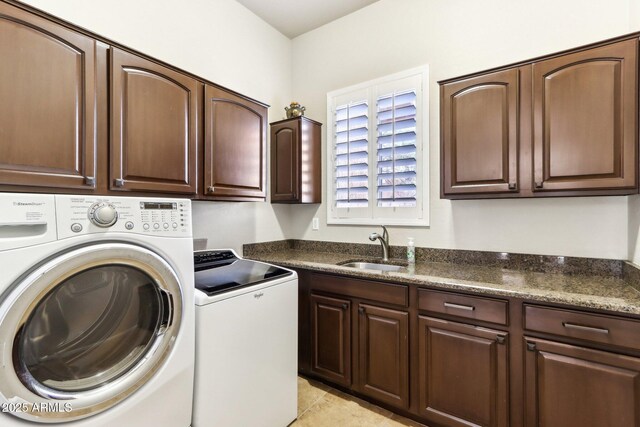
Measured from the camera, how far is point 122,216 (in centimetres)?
118

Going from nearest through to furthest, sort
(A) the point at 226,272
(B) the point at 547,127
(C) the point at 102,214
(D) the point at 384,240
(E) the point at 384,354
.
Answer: (C) the point at 102,214 < (B) the point at 547,127 < (A) the point at 226,272 < (E) the point at 384,354 < (D) the point at 384,240

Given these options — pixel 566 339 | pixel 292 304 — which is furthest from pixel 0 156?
pixel 566 339

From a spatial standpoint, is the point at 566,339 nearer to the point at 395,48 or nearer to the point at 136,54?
the point at 395,48

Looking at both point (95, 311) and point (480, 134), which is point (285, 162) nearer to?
point (480, 134)

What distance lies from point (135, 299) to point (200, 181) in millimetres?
849

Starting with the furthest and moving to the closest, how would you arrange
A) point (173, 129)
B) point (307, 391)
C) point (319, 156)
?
point (319, 156)
point (307, 391)
point (173, 129)

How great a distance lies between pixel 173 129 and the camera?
1768 millimetres

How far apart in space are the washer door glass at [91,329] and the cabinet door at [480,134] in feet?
5.96

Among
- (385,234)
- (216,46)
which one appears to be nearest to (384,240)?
(385,234)

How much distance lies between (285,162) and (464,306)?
6.03 feet

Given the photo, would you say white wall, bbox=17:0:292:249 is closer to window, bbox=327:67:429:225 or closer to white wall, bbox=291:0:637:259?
white wall, bbox=291:0:637:259

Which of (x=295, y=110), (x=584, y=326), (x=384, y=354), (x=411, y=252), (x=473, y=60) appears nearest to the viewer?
(x=584, y=326)

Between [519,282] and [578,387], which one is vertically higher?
[519,282]

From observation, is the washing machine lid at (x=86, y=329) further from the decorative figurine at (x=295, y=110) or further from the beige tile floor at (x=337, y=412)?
the decorative figurine at (x=295, y=110)
